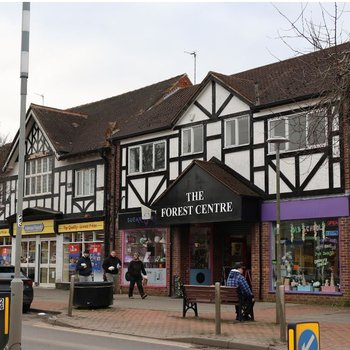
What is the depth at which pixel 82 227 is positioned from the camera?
2742 cm

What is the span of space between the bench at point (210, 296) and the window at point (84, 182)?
1248 centimetres

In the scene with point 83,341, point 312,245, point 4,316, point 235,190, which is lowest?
point 83,341

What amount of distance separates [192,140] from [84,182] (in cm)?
686

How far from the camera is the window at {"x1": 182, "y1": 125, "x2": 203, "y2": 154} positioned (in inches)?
901

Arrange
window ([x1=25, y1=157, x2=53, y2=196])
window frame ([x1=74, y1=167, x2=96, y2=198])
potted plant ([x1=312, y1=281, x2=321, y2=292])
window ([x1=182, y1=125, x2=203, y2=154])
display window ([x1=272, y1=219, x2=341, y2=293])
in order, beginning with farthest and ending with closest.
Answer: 1. window ([x1=25, y1=157, x2=53, y2=196])
2. window frame ([x1=74, y1=167, x2=96, y2=198])
3. window ([x1=182, y1=125, x2=203, y2=154])
4. potted plant ([x1=312, y1=281, x2=321, y2=292])
5. display window ([x1=272, y1=219, x2=341, y2=293])

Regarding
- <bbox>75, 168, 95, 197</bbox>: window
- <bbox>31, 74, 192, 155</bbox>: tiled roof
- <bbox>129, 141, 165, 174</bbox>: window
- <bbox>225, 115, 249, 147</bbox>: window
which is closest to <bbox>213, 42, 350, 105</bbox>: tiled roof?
<bbox>225, 115, 249, 147</bbox>: window

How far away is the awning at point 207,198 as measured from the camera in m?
20.1

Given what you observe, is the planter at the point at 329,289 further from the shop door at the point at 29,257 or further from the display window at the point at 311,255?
the shop door at the point at 29,257

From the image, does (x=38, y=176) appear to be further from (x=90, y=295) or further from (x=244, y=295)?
(x=244, y=295)

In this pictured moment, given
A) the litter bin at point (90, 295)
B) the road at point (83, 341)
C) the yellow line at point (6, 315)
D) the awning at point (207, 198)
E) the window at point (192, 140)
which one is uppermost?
the window at point (192, 140)

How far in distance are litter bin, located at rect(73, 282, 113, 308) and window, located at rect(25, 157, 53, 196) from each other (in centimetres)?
1244

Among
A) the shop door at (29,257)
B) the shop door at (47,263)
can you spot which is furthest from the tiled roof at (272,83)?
the shop door at (29,257)

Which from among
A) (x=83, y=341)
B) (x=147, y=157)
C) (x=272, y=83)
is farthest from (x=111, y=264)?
(x=83, y=341)

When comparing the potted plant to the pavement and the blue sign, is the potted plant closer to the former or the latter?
the pavement
